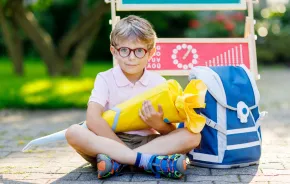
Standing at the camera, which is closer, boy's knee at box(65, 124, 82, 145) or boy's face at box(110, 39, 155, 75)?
boy's knee at box(65, 124, 82, 145)

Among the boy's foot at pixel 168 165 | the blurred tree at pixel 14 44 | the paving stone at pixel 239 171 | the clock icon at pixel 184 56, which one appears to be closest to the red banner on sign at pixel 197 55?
the clock icon at pixel 184 56

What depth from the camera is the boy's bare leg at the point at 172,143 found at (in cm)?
268

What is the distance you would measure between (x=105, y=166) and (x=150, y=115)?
35cm

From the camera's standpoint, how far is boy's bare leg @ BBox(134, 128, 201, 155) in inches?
106

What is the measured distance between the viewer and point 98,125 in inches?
107

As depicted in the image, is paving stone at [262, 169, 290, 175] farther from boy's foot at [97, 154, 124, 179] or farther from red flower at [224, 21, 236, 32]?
red flower at [224, 21, 236, 32]

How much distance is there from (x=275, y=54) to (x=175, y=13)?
10.3 feet

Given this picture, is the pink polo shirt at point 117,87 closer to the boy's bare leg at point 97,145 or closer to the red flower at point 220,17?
the boy's bare leg at point 97,145

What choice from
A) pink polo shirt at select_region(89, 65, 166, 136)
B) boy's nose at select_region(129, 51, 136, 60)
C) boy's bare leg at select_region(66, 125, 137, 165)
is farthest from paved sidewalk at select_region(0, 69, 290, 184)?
boy's nose at select_region(129, 51, 136, 60)

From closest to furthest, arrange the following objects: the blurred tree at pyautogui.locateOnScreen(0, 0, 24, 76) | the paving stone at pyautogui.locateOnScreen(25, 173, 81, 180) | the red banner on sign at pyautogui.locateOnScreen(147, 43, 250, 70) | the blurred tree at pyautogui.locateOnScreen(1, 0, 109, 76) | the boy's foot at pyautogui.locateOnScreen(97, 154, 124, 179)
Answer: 1. the boy's foot at pyautogui.locateOnScreen(97, 154, 124, 179)
2. the paving stone at pyautogui.locateOnScreen(25, 173, 81, 180)
3. the red banner on sign at pyautogui.locateOnScreen(147, 43, 250, 70)
4. the blurred tree at pyautogui.locateOnScreen(1, 0, 109, 76)
5. the blurred tree at pyautogui.locateOnScreen(0, 0, 24, 76)

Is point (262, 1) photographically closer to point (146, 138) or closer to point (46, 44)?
point (46, 44)

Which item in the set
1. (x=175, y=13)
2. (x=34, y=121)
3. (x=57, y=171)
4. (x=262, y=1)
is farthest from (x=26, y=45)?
(x=57, y=171)

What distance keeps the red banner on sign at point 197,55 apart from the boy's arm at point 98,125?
101 centimetres

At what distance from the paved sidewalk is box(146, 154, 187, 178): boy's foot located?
0.04 meters
